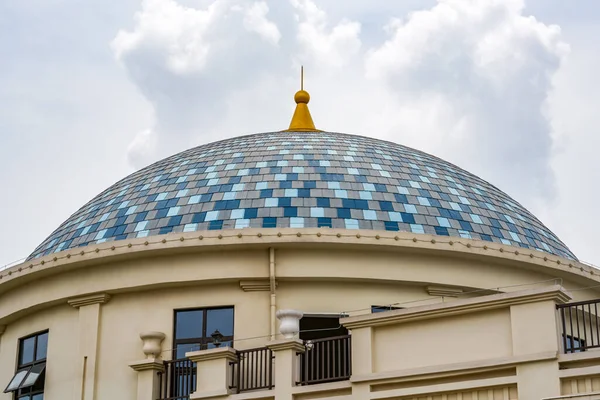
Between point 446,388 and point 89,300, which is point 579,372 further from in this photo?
point 89,300

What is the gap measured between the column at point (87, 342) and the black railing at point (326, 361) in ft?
18.5

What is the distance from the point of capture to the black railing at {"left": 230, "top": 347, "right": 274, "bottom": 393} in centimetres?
2223

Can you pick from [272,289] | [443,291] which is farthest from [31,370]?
[443,291]

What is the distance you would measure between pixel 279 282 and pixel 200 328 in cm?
201

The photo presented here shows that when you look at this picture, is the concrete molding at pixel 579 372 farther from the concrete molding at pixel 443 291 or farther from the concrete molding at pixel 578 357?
the concrete molding at pixel 443 291

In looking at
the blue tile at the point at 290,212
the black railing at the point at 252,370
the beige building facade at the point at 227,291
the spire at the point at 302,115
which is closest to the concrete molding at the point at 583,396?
the beige building facade at the point at 227,291

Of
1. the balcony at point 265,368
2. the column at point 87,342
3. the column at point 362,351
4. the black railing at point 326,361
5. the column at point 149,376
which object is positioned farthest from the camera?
the column at point 87,342

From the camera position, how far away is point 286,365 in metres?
21.7

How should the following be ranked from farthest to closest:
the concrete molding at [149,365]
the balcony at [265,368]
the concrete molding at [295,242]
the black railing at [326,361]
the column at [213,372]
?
the concrete molding at [295,242] < the concrete molding at [149,365] < the column at [213,372] < the balcony at [265,368] < the black railing at [326,361]

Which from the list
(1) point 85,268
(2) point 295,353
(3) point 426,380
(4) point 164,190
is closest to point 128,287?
(1) point 85,268

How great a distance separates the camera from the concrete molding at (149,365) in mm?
24312

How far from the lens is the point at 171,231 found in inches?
1072

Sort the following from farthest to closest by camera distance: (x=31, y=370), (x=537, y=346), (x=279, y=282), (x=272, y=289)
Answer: (x=31, y=370), (x=279, y=282), (x=272, y=289), (x=537, y=346)

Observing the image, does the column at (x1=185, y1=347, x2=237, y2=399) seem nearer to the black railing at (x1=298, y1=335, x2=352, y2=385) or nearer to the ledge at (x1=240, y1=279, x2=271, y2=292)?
the black railing at (x1=298, y1=335, x2=352, y2=385)
